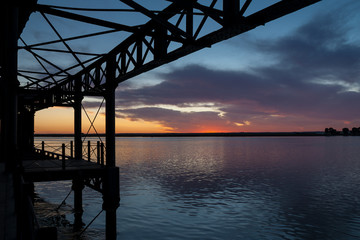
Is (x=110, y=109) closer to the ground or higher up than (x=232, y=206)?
higher up

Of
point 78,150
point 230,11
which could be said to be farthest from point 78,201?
point 230,11

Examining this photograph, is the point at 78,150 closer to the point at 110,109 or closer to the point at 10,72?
the point at 110,109

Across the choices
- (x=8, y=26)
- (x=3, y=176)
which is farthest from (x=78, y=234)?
(x=8, y=26)

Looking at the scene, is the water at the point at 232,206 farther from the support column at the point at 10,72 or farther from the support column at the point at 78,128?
the support column at the point at 10,72

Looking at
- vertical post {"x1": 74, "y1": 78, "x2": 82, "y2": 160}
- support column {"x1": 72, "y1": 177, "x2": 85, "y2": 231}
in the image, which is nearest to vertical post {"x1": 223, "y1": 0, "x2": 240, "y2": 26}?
vertical post {"x1": 74, "y1": 78, "x2": 82, "y2": 160}

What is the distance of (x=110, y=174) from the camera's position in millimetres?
15273

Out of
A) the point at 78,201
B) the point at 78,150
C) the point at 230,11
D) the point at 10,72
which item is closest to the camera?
the point at 230,11

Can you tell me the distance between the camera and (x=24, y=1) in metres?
7.67

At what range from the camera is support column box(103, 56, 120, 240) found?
15102 mm

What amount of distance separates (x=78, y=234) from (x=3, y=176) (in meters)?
9.83

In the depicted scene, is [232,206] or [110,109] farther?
[232,206]

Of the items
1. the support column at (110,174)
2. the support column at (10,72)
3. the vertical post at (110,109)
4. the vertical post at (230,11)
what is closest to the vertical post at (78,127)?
the vertical post at (110,109)

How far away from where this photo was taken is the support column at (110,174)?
49.5 feet

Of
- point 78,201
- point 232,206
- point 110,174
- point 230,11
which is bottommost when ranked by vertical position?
point 232,206
